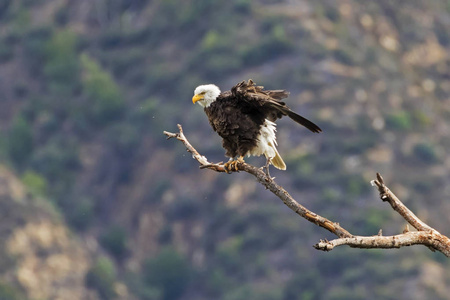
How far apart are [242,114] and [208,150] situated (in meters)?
55.1

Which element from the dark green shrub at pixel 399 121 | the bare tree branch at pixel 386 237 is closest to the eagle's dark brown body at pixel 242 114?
the bare tree branch at pixel 386 237

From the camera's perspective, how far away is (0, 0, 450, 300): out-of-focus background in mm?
65625

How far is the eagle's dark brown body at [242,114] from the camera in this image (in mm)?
12438

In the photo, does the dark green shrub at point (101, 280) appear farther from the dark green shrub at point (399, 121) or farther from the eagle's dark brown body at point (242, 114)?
the eagle's dark brown body at point (242, 114)

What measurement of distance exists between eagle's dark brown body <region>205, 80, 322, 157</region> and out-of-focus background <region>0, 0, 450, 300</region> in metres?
49.3

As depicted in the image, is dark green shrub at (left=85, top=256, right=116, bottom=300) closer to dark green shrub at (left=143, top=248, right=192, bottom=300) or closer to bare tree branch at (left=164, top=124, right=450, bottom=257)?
dark green shrub at (left=143, top=248, right=192, bottom=300)

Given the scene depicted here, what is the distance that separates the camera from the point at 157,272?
72250 millimetres

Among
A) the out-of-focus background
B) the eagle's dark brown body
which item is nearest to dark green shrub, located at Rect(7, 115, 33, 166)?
the out-of-focus background

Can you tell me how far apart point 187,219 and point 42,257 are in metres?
10.1

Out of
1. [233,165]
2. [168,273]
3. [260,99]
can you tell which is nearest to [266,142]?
[233,165]

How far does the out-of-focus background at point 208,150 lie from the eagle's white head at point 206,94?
49.3m

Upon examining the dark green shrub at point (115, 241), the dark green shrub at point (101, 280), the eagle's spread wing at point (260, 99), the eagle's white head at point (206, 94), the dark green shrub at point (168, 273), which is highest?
the dark green shrub at point (115, 241)

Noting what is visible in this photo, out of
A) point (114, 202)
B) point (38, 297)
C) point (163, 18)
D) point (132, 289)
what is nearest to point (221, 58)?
point (163, 18)

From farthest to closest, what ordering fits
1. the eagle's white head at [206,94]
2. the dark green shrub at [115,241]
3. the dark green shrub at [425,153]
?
1. the dark green shrub at [115,241]
2. the dark green shrub at [425,153]
3. the eagle's white head at [206,94]
